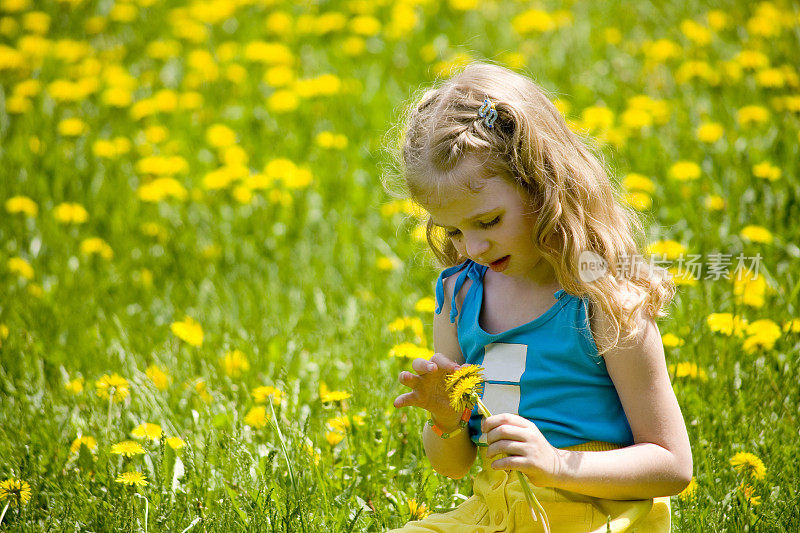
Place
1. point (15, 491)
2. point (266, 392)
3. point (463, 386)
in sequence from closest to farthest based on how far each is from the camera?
point (463, 386), point (15, 491), point (266, 392)

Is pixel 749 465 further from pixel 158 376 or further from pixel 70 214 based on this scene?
pixel 70 214

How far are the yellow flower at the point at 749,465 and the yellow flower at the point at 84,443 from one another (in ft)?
4.93

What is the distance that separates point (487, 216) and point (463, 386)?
32cm

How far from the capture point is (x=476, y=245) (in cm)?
151

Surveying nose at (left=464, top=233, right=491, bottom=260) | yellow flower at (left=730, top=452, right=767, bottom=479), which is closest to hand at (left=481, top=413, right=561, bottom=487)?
nose at (left=464, top=233, right=491, bottom=260)

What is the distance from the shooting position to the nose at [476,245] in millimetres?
1512

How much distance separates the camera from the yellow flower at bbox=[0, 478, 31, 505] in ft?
6.02

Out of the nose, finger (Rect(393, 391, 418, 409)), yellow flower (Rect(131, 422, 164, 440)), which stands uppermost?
the nose

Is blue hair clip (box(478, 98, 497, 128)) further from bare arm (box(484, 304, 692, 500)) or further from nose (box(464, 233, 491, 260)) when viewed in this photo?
bare arm (box(484, 304, 692, 500))

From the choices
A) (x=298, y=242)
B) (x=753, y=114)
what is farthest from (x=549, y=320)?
(x=753, y=114)

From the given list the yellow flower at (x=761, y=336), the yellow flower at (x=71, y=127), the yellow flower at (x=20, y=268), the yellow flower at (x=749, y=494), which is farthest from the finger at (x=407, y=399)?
the yellow flower at (x=71, y=127)

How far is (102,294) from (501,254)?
1938mm

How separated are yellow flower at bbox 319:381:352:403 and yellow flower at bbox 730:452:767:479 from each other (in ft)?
2.89

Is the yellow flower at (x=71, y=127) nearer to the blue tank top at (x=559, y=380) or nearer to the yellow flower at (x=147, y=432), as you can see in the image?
the yellow flower at (x=147, y=432)
